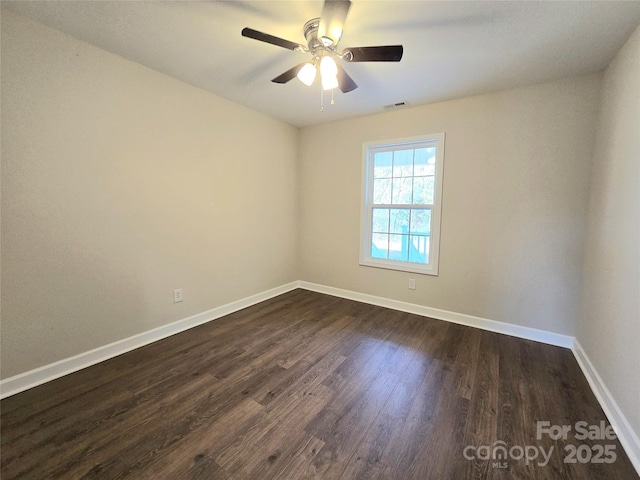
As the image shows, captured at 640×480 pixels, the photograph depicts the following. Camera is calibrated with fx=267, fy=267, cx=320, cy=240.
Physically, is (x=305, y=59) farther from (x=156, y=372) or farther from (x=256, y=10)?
(x=156, y=372)

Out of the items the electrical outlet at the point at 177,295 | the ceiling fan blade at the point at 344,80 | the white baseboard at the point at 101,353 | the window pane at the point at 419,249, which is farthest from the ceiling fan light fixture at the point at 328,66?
the white baseboard at the point at 101,353

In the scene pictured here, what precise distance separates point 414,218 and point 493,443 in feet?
7.58

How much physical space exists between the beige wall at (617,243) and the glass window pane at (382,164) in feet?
6.21

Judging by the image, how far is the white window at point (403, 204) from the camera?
10.2 ft

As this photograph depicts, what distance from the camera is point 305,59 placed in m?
2.17

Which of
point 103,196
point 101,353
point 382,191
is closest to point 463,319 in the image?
point 382,191

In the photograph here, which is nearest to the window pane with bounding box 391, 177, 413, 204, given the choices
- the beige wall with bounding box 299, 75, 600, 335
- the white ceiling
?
the beige wall with bounding box 299, 75, 600, 335

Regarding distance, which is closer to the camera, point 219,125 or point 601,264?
point 601,264

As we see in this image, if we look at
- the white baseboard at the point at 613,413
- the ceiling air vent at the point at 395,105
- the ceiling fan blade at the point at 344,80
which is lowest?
the white baseboard at the point at 613,413

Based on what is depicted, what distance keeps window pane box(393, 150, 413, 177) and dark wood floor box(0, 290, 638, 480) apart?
1950 mm

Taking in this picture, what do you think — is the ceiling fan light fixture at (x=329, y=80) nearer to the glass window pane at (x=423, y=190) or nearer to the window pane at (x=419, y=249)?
the glass window pane at (x=423, y=190)

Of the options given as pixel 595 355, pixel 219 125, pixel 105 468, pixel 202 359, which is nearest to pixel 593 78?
pixel 595 355

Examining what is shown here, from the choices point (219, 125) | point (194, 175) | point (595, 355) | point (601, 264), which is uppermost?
point (219, 125)

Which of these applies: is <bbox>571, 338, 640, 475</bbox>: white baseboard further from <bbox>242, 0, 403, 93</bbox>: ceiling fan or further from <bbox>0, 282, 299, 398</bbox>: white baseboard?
<bbox>0, 282, 299, 398</bbox>: white baseboard
